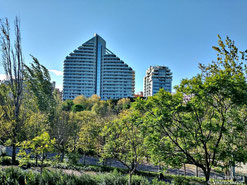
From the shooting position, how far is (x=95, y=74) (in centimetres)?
9638

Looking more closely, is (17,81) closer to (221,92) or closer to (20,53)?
(20,53)

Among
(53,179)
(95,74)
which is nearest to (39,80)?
(53,179)

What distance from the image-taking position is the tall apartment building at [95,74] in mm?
93438

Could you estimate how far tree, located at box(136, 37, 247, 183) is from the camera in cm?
513

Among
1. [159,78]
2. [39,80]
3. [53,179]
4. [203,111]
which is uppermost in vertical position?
[159,78]

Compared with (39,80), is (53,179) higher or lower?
lower

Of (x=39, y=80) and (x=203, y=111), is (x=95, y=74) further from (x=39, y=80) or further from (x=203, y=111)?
(x=203, y=111)

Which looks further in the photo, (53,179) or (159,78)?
(159,78)

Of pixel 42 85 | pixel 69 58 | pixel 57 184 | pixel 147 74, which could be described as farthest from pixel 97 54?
pixel 57 184

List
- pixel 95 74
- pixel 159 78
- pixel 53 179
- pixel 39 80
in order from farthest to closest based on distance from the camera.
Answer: pixel 159 78 → pixel 95 74 → pixel 39 80 → pixel 53 179

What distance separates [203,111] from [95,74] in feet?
304

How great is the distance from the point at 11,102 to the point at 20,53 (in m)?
3.62

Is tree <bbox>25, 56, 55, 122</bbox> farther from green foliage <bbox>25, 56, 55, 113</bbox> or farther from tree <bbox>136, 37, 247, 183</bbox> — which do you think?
tree <bbox>136, 37, 247, 183</bbox>

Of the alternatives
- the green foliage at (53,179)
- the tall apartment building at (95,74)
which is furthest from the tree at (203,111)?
the tall apartment building at (95,74)
